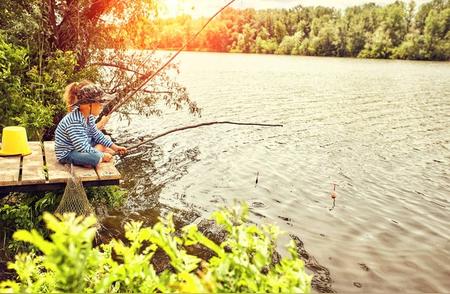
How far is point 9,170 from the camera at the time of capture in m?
6.09

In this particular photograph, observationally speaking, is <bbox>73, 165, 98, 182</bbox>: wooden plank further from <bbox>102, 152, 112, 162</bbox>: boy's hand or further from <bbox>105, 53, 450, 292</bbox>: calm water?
<bbox>105, 53, 450, 292</bbox>: calm water

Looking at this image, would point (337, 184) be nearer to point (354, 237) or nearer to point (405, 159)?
point (354, 237)

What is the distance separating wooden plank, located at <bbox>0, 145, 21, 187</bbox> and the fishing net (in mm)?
726

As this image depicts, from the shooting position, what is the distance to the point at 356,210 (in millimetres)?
10188

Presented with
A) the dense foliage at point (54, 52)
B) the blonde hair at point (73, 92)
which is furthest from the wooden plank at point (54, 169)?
the dense foliage at point (54, 52)

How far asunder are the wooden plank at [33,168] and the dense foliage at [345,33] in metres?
82.4

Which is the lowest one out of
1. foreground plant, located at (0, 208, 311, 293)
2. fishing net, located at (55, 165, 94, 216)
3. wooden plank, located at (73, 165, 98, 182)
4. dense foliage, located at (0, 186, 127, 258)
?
dense foliage, located at (0, 186, 127, 258)

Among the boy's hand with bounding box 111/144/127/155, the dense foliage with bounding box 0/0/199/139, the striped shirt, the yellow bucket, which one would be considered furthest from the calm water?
the dense foliage with bounding box 0/0/199/139

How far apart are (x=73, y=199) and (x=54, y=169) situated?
0.85 m

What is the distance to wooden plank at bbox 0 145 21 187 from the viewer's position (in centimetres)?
575

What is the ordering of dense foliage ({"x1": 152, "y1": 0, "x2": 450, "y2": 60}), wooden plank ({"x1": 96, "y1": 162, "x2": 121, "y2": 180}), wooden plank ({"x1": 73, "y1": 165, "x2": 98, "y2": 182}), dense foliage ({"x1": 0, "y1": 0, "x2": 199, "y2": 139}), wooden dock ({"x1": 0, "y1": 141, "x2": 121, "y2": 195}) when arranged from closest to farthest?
wooden dock ({"x1": 0, "y1": 141, "x2": 121, "y2": 195}) → wooden plank ({"x1": 73, "y1": 165, "x2": 98, "y2": 182}) → wooden plank ({"x1": 96, "y1": 162, "x2": 121, "y2": 180}) → dense foliage ({"x1": 0, "y1": 0, "x2": 199, "y2": 139}) → dense foliage ({"x1": 152, "y1": 0, "x2": 450, "y2": 60})

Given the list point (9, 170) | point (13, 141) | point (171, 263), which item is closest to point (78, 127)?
point (13, 141)

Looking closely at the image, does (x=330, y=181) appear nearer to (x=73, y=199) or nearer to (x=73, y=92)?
(x=73, y=92)

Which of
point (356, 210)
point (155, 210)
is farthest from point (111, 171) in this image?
point (356, 210)
